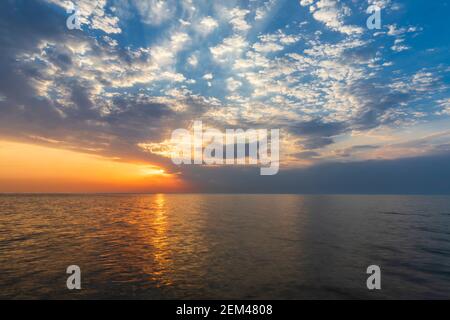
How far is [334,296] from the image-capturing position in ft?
60.0

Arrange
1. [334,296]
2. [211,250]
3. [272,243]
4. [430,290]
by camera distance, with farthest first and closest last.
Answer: [272,243]
[211,250]
[430,290]
[334,296]

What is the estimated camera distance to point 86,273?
900 inches

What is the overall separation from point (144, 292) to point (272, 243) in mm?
21938

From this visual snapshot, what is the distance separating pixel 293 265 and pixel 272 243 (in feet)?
37.0
